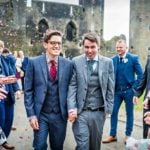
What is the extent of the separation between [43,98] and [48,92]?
123 mm

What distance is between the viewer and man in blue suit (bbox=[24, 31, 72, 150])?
687 centimetres

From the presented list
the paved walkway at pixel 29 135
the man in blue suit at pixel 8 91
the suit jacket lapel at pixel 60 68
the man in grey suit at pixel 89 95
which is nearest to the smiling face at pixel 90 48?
the man in grey suit at pixel 89 95

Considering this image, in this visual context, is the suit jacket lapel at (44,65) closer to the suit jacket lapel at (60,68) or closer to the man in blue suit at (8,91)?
the suit jacket lapel at (60,68)

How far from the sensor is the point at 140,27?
6025 centimetres

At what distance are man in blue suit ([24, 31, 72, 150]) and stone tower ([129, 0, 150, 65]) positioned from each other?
52.9m

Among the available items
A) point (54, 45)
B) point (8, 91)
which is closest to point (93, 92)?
point (54, 45)

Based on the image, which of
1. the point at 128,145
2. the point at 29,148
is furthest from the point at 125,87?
the point at 128,145

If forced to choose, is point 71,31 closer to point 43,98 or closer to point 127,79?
point 127,79

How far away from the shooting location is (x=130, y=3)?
59.9 meters

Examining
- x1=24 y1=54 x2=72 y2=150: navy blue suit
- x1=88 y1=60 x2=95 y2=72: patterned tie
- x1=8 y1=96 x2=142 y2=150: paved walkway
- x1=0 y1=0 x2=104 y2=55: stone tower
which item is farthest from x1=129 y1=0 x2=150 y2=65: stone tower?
x1=24 y1=54 x2=72 y2=150: navy blue suit

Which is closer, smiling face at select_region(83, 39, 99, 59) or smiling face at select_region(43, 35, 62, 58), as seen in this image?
smiling face at select_region(43, 35, 62, 58)

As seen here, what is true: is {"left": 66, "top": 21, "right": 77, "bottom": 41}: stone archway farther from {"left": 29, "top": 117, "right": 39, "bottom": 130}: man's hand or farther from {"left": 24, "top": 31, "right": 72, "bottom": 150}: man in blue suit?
{"left": 29, "top": 117, "right": 39, "bottom": 130}: man's hand

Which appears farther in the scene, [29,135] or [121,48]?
[29,135]

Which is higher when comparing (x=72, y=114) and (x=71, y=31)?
(x=72, y=114)
